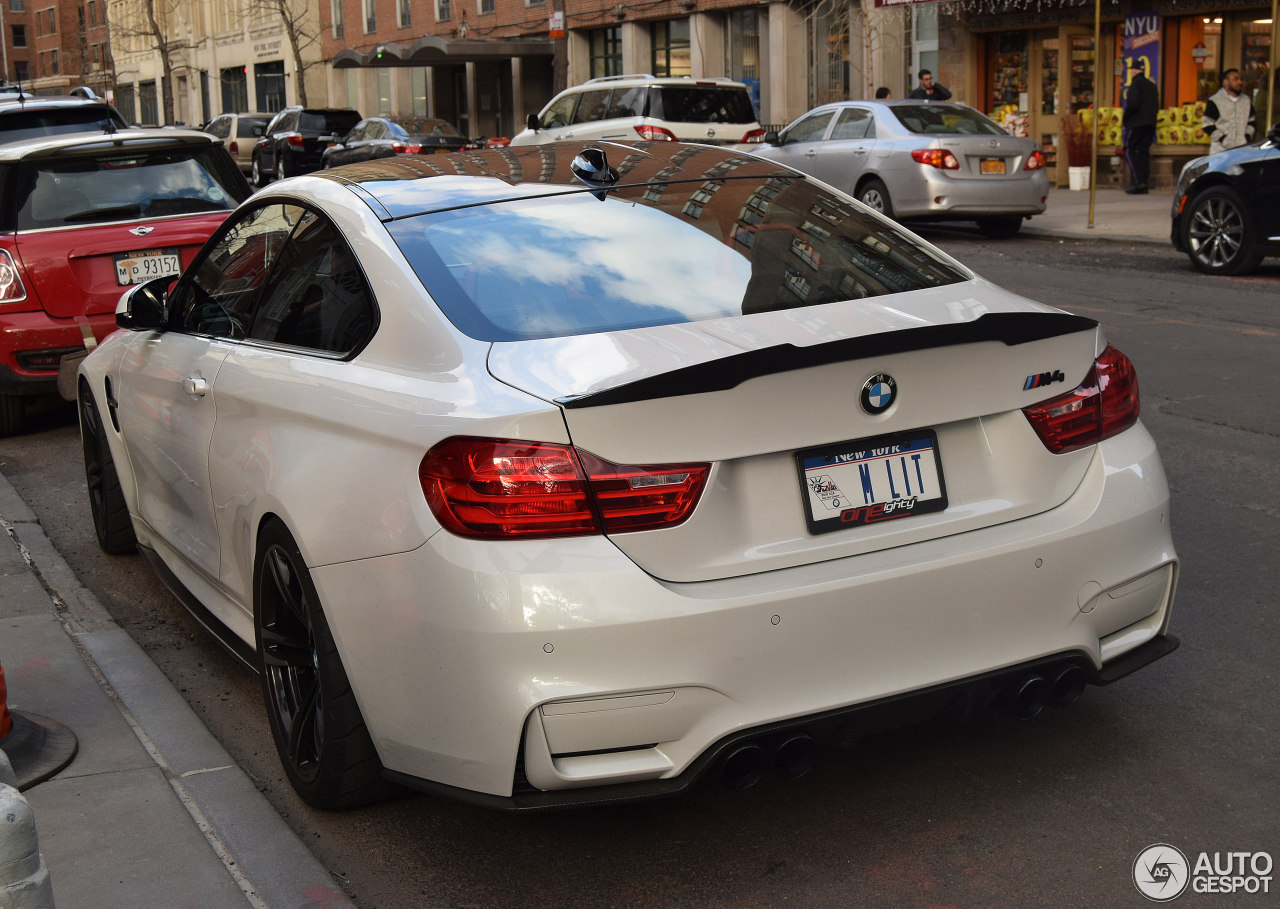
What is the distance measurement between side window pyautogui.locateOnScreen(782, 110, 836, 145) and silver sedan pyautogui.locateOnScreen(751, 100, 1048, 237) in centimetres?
19

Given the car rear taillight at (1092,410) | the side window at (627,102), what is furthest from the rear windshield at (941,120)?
the car rear taillight at (1092,410)

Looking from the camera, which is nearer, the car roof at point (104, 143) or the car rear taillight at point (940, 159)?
the car roof at point (104, 143)

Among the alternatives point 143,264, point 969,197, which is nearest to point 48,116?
point 143,264

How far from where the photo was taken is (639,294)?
361cm

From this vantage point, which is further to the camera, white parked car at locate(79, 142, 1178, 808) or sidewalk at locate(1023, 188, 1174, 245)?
sidewalk at locate(1023, 188, 1174, 245)

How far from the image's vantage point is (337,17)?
58.3 metres

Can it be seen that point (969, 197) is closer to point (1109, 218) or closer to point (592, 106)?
point (1109, 218)

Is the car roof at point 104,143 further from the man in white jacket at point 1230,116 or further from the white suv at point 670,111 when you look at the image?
the man in white jacket at point 1230,116

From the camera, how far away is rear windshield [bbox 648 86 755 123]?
884 inches

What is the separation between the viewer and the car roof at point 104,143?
877cm

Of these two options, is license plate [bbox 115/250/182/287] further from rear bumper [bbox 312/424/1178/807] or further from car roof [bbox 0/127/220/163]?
rear bumper [bbox 312/424/1178/807]

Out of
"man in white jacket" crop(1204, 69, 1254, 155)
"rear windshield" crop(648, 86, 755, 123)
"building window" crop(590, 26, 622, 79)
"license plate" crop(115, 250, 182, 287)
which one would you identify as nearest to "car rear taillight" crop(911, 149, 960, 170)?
"man in white jacket" crop(1204, 69, 1254, 155)

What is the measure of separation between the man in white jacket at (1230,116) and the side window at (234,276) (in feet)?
59.9

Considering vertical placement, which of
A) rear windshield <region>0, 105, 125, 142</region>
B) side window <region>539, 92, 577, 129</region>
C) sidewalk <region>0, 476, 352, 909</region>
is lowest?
sidewalk <region>0, 476, 352, 909</region>
